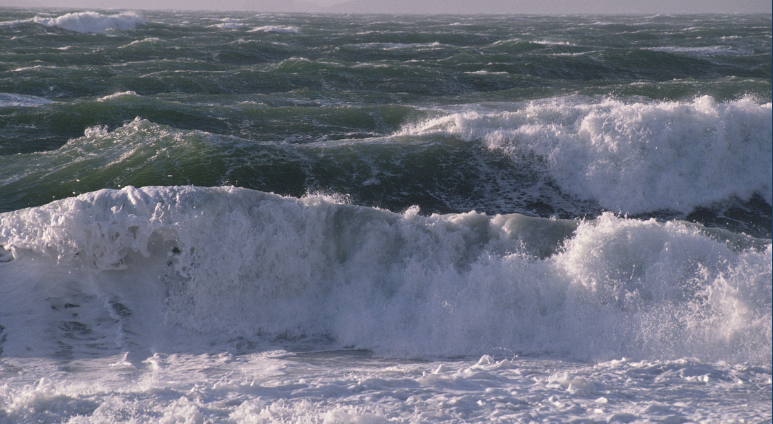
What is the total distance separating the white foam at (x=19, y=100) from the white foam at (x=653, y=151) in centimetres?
1320

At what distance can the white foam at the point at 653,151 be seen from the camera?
1044cm

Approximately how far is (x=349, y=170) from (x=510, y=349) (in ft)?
20.0

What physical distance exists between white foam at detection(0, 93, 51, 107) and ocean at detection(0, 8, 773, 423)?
8.00ft

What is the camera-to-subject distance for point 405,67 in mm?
24594

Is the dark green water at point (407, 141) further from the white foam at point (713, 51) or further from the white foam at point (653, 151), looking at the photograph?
the white foam at point (713, 51)

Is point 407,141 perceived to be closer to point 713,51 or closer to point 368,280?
point 368,280

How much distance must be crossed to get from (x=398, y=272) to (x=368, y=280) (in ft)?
1.24

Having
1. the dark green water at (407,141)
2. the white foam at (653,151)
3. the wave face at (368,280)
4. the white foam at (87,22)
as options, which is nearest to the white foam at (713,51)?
the dark green water at (407,141)

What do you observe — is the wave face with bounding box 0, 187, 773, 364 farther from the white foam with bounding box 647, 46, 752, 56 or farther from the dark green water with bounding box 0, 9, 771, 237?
the white foam with bounding box 647, 46, 752, 56

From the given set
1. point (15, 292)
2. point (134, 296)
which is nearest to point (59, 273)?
point (15, 292)

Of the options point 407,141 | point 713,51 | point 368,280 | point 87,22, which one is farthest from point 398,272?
point 87,22

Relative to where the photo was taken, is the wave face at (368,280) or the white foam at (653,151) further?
the white foam at (653,151)

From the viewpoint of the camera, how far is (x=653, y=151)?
1084 centimetres

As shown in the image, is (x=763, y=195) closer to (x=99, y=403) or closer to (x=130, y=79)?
(x=99, y=403)
